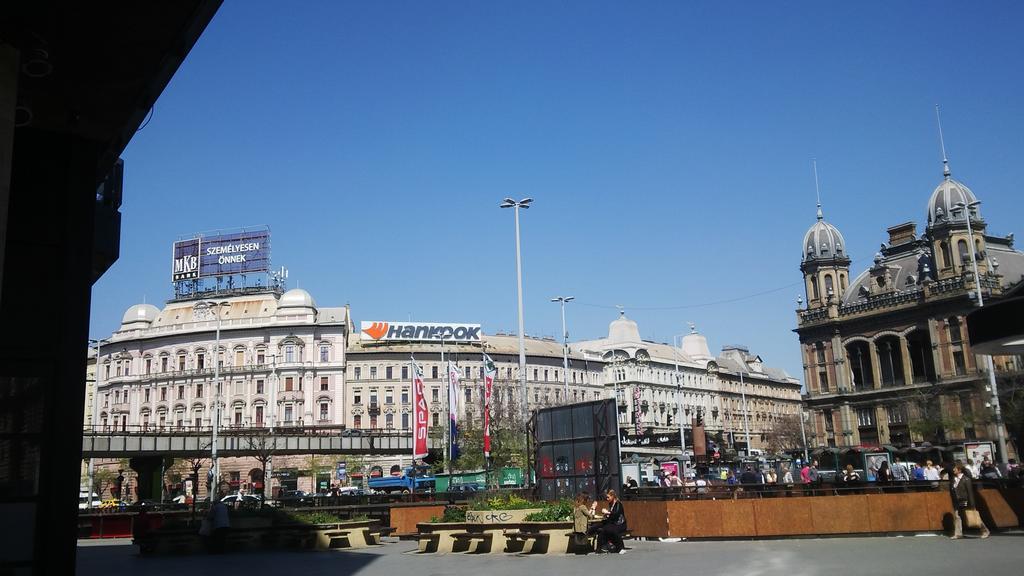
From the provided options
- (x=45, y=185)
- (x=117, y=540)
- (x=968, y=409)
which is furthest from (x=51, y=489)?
(x=968, y=409)

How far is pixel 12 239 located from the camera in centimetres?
1185

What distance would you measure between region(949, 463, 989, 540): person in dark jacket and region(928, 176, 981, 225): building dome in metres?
68.7

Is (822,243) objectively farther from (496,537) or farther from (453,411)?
(496,537)

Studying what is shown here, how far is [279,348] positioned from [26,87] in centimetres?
9290

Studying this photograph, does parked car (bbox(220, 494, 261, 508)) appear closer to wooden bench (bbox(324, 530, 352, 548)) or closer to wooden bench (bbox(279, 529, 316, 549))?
wooden bench (bbox(279, 529, 316, 549))

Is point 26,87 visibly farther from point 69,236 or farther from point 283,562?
point 283,562

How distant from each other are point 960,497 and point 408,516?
17.8 metres

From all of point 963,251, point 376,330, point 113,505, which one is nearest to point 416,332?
point 376,330

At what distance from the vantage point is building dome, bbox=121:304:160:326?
111 meters

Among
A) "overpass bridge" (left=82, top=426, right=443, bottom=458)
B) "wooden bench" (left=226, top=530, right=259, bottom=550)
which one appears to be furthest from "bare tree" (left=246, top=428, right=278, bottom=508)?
"wooden bench" (left=226, top=530, right=259, bottom=550)

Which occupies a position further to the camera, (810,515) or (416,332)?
(416,332)

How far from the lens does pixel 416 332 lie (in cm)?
10950

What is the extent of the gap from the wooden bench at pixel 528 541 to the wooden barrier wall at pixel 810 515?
4.08m

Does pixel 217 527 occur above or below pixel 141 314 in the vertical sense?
below
